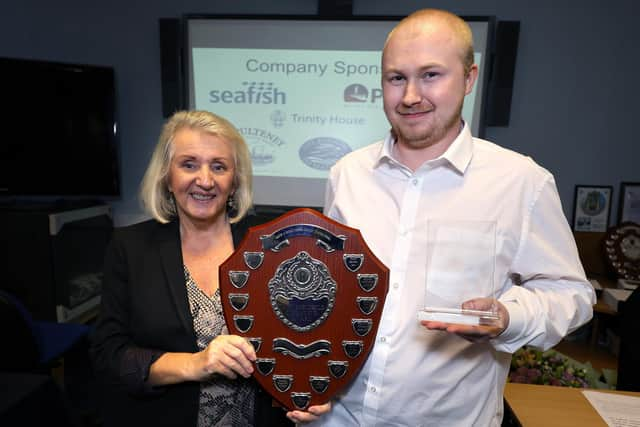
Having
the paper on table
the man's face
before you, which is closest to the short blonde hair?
the man's face

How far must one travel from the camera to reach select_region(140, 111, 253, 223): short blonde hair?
4.06 feet

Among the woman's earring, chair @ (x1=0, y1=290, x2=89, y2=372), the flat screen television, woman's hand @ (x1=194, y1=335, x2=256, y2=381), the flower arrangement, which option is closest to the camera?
woman's hand @ (x1=194, y1=335, x2=256, y2=381)

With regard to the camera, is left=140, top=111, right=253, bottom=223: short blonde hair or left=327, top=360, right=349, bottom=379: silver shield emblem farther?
left=140, top=111, right=253, bottom=223: short blonde hair

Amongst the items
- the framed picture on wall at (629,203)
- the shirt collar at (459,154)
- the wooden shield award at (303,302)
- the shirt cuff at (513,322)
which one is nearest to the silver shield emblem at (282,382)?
the wooden shield award at (303,302)

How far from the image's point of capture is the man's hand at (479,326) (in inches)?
32.4

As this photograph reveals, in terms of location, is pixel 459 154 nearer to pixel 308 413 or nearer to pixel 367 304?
pixel 367 304

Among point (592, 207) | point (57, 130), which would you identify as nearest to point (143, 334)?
point (57, 130)

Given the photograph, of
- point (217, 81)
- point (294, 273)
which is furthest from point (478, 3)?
point (294, 273)

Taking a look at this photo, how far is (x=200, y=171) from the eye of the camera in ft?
3.95

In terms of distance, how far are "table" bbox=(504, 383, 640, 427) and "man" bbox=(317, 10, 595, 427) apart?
0.31 m

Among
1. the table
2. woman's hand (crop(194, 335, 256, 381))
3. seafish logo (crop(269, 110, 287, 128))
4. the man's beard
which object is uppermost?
seafish logo (crop(269, 110, 287, 128))

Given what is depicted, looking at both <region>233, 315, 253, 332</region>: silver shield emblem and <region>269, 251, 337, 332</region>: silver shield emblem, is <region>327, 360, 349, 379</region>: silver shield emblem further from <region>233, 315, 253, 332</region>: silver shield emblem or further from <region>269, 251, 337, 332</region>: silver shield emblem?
<region>233, 315, 253, 332</region>: silver shield emblem

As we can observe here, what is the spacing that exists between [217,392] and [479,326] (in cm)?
80

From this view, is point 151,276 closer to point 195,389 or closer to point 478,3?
point 195,389
